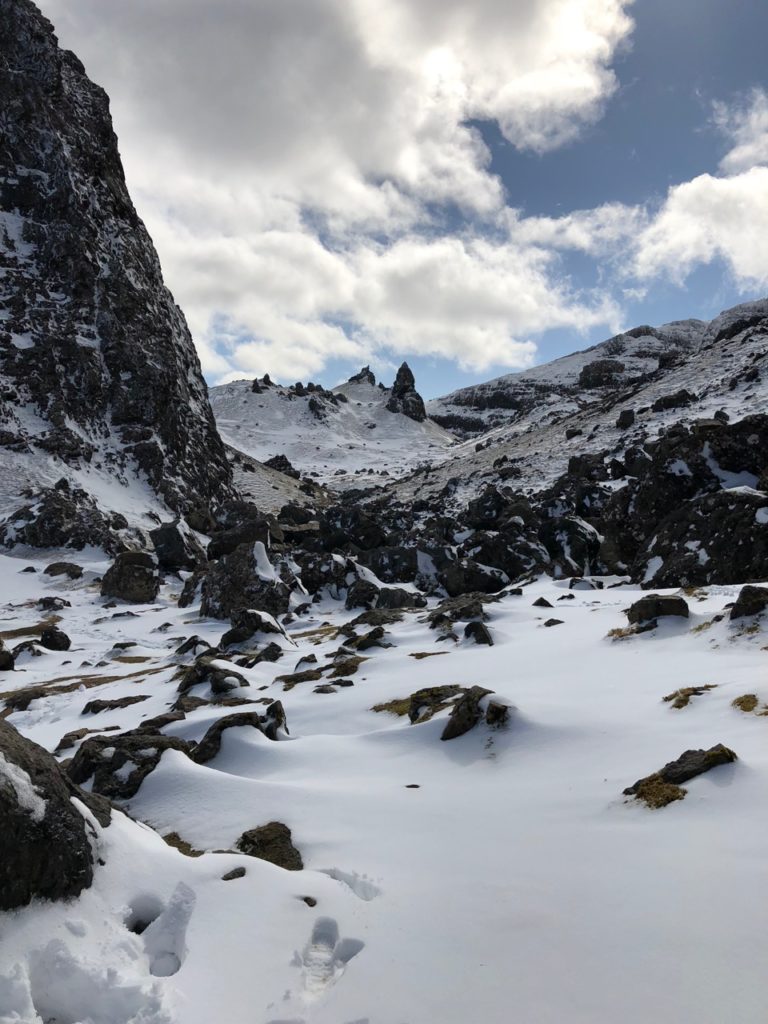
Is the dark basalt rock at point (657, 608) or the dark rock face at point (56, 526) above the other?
the dark rock face at point (56, 526)

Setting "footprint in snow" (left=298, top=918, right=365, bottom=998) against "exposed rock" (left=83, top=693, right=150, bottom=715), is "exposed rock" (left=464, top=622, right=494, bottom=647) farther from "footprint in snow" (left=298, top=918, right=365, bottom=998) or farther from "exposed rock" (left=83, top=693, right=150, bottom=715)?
"footprint in snow" (left=298, top=918, right=365, bottom=998)

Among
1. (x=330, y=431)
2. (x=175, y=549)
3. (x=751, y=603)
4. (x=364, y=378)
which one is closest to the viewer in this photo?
(x=751, y=603)

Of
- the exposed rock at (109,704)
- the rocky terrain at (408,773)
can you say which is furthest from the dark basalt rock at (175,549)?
the exposed rock at (109,704)

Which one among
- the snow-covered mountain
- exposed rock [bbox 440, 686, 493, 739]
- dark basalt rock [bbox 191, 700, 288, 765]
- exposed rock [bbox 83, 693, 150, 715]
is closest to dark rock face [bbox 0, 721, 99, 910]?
dark basalt rock [bbox 191, 700, 288, 765]

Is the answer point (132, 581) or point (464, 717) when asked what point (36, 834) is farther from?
point (132, 581)

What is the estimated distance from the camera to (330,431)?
102562 mm

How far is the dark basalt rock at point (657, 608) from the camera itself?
9762mm

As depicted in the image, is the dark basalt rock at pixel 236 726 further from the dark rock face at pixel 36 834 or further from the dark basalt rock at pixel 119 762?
the dark rock face at pixel 36 834

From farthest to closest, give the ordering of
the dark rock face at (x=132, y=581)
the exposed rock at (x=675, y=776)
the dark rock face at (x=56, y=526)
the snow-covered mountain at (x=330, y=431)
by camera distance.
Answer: the snow-covered mountain at (x=330, y=431), the dark rock face at (x=56, y=526), the dark rock face at (x=132, y=581), the exposed rock at (x=675, y=776)

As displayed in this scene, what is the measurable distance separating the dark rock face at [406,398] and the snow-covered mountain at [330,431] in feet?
1.86

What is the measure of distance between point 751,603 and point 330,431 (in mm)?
96569

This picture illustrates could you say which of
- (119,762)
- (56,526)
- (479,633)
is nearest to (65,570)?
(56,526)

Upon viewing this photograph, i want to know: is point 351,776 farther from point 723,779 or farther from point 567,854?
point 723,779

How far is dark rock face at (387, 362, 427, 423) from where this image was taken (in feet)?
370
